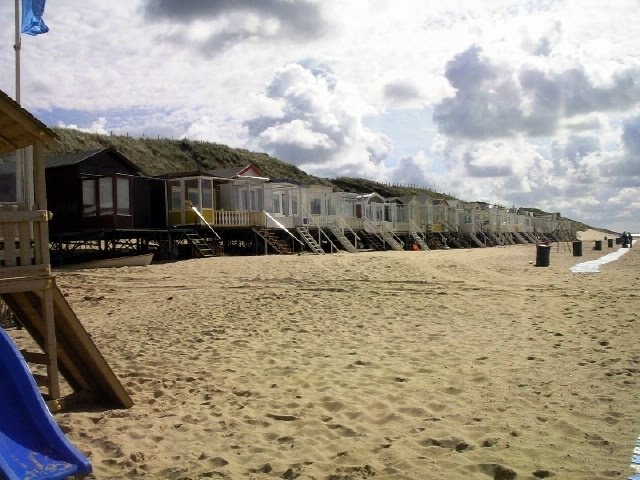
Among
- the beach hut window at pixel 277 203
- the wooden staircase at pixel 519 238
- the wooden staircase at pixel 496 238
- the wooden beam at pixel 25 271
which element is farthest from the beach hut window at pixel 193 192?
the wooden staircase at pixel 519 238

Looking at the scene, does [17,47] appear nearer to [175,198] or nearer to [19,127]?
[175,198]

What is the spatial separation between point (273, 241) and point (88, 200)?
9003 millimetres

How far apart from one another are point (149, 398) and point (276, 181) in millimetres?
28492

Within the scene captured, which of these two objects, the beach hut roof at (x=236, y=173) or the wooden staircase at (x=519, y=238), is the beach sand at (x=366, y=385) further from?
the wooden staircase at (x=519, y=238)

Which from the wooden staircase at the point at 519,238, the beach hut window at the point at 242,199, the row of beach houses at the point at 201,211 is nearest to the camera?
the row of beach houses at the point at 201,211

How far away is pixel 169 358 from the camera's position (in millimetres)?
8711

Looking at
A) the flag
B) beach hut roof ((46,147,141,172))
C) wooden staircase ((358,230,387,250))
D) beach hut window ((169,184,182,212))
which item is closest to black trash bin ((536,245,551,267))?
wooden staircase ((358,230,387,250))

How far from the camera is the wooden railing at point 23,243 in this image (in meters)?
5.97

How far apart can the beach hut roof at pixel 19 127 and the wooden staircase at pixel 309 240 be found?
25340 millimetres

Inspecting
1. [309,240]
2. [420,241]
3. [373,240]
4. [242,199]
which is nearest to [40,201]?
[242,199]

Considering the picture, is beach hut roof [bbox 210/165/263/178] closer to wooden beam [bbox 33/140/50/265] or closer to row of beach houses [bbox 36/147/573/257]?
row of beach houses [bbox 36/147/573/257]

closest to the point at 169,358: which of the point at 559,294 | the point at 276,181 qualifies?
the point at 559,294

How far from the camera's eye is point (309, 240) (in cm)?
3325

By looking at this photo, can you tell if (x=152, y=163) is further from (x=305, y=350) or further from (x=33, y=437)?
(x=33, y=437)
